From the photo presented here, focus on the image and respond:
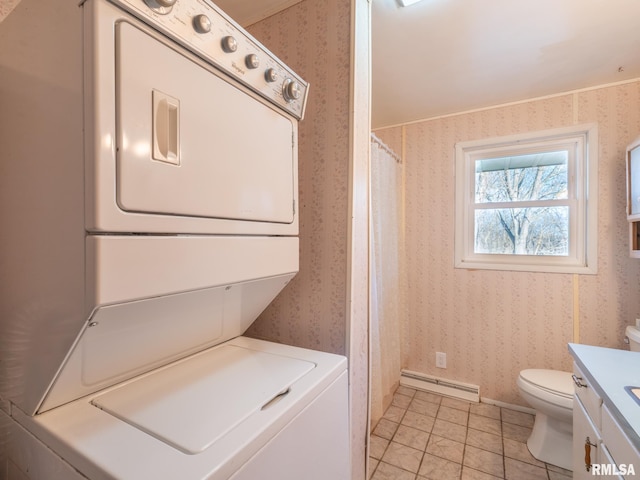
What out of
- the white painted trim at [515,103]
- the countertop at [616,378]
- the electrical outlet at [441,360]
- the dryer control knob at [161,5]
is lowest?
the electrical outlet at [441,360]

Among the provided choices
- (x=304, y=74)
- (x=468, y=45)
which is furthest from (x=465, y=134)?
(x=304, y=74)

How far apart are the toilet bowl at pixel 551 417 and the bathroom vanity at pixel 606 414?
493mm

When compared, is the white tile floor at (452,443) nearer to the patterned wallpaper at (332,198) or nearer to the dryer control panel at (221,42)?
the patterned wallpaper at (332,198)

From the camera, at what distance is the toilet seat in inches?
69.3

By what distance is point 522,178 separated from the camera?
2.52 m

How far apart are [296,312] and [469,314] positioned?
194 cm

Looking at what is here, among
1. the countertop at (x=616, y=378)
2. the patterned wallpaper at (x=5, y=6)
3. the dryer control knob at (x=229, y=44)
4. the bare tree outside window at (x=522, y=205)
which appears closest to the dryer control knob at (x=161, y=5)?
the dryer control knob at (x=229, y=44)

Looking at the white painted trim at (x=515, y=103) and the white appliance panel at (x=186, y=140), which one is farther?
the white painted trim at (x=515, y=103)

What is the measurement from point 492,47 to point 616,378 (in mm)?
1779

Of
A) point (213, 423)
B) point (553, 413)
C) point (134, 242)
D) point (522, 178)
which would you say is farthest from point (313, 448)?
point (522, 178)

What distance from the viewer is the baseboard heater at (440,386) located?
252 centimetres

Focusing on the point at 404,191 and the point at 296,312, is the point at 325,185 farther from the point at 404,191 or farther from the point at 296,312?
the point at 404,191

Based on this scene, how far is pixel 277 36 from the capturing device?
1.37 m

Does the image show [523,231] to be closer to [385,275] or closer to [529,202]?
[529,202]
